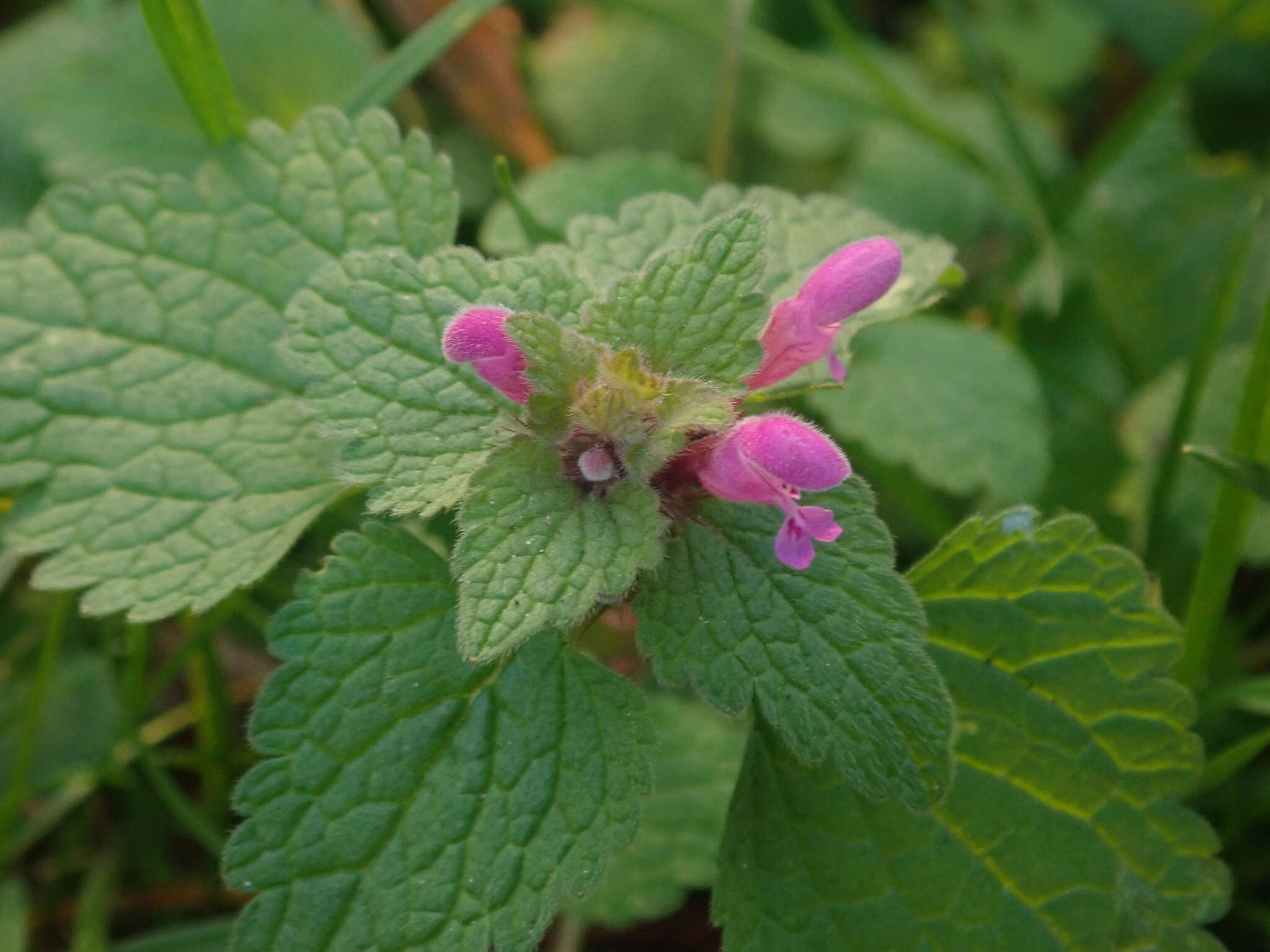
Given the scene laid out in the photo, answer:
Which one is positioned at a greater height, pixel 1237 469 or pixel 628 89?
pixel 628 89

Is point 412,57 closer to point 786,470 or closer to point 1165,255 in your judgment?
point 786,470

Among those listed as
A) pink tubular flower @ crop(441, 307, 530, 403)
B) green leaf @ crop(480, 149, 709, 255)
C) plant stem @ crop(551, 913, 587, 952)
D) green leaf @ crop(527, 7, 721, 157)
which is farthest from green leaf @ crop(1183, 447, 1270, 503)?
green leaf @ crop(527, 7, 721, 157)

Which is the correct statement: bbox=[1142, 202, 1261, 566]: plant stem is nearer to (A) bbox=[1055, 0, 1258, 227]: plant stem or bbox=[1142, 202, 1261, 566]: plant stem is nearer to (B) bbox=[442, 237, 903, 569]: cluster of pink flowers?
(A) bbox=[1055, 0, 1258, 227]: plant stem

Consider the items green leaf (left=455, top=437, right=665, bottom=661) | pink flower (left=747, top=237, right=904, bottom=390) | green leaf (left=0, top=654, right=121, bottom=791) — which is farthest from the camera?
green leaf (left=0, top=654, right=121, bottom=791)

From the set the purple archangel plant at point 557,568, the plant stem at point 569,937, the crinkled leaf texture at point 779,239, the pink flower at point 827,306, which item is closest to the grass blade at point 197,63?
the purple archangel plant at point 557,568

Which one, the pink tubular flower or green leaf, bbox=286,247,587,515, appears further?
green leaf, bbox=286,247,587,515

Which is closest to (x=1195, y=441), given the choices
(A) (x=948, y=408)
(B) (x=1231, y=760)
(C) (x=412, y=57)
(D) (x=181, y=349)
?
(A) (x=948, y=408)
